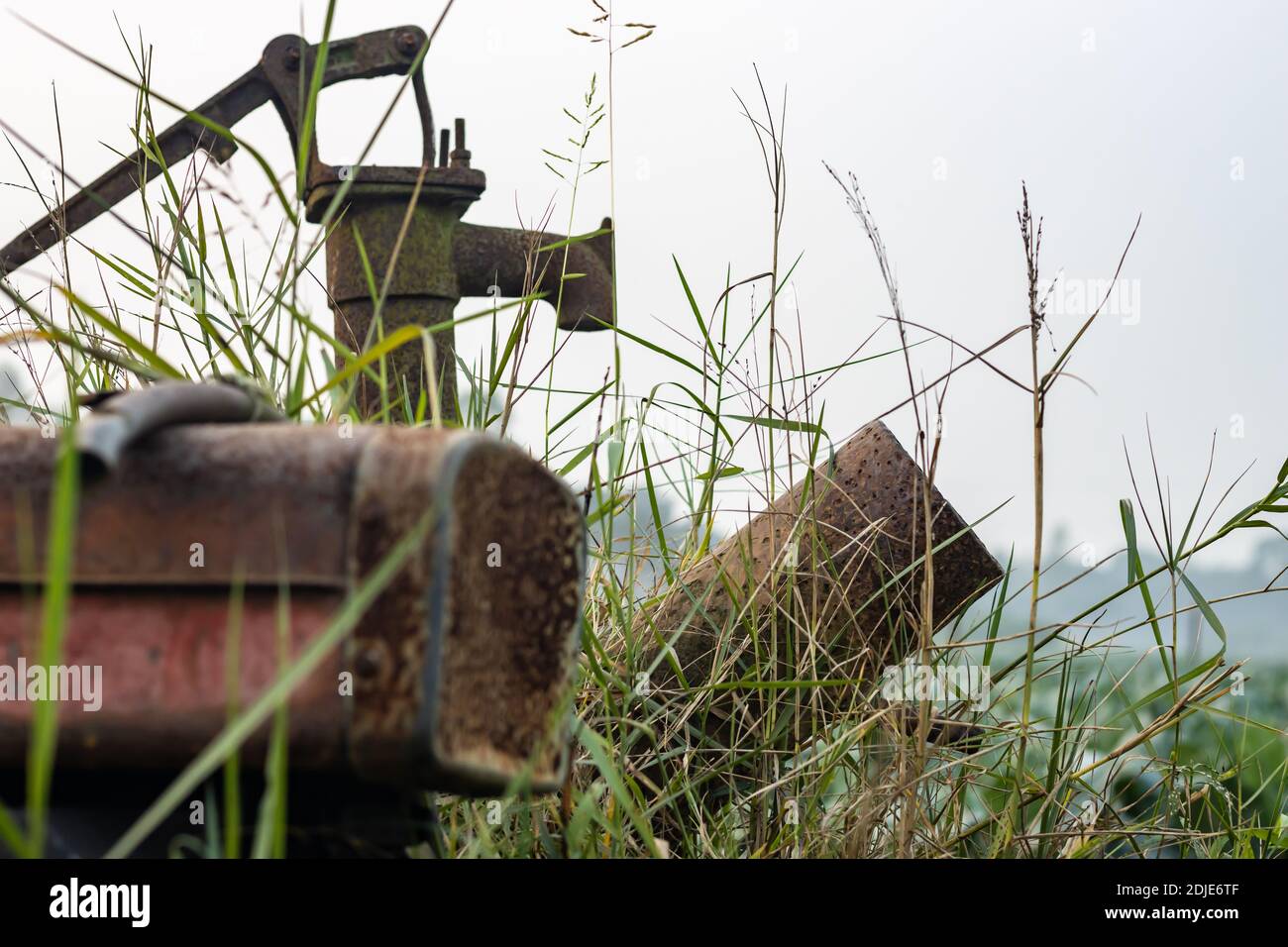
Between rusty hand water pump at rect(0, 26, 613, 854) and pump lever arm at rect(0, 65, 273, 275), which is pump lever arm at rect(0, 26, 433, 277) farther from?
rusty hand water pump at rect(0, 26, 613, 854)

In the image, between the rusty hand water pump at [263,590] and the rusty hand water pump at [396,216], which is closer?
the rusty hand water pump at [263,590]

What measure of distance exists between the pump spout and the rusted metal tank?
6.59ft

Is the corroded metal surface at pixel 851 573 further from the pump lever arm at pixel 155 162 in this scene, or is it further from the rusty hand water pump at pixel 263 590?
the pump lever arm at pixel 155 162

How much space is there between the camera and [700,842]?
1558 millimetres

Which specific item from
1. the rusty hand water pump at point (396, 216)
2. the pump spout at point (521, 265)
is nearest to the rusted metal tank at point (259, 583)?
the rusty hand water pump at point (396, 216)

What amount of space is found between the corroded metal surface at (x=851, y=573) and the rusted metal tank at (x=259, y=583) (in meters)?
0.88

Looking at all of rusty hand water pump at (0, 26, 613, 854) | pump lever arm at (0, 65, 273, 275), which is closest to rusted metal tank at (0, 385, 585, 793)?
rusty hand water pump at (0, 26, 613, 854)

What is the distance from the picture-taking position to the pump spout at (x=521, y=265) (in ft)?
9.50

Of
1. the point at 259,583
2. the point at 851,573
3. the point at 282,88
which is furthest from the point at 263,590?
the point at 282,88

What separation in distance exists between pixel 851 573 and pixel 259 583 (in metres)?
1.12

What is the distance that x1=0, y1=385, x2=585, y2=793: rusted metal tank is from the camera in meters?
0.81

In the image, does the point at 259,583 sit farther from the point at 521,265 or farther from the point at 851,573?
the point at 521,265

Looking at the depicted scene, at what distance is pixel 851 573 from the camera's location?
1.79 m
